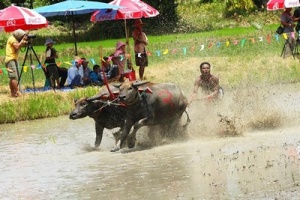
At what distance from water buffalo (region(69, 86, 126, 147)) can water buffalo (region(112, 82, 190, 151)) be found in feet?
0.66

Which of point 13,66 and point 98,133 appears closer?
point 98,133

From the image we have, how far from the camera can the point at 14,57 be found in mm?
19375

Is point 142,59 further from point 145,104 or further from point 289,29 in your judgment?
point 145,104

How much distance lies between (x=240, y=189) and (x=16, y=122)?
841 cm

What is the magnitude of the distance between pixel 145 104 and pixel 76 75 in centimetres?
784

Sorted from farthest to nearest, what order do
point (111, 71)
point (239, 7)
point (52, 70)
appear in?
point (239, 7) → point (52, 70) → point (111, 71)

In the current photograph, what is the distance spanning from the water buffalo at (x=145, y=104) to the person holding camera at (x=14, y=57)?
628 centimetres

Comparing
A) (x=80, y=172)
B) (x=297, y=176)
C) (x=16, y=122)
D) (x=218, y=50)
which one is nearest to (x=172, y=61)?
(x=218, y=50)

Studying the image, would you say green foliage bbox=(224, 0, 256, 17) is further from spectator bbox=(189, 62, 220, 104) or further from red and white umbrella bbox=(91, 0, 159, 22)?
spectator bbox=(189, 62, 220, 104)

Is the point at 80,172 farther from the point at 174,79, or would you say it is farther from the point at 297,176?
the point at 174,79

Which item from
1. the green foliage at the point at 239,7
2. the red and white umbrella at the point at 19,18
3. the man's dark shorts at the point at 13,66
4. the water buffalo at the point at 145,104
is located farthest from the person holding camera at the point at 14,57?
the green foliage at the point at 239,7

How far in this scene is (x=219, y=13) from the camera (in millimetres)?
42969

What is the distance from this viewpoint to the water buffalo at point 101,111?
41.8 feet

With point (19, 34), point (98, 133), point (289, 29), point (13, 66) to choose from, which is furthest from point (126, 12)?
point (98, 133)
